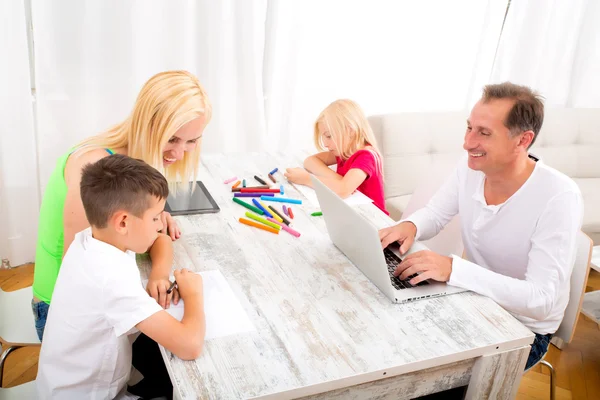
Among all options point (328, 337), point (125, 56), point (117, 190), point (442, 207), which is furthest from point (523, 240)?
point (125, 56)

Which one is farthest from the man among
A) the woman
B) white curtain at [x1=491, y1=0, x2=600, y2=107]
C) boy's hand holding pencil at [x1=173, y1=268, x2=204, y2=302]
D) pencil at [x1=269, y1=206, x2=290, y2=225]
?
white curtain at [x1=491, y1=0, x2=600, y2=107]

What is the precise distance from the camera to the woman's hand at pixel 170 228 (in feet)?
5.58

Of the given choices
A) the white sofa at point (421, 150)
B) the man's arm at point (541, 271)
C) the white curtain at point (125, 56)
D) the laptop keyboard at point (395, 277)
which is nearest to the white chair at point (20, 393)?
the laptop keyboard at point (395, 277)

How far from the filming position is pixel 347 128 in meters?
2.36

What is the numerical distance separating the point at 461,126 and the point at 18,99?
2.25 meters

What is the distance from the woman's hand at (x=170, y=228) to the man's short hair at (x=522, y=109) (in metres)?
1.04

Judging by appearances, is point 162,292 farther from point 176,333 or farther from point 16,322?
point 16,322

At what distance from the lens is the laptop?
146cm

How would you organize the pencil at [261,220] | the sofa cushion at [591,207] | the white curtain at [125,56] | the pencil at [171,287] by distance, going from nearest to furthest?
1. the pencil at [171,287]
2. the pencil at [261,220]
3. the white curtain at [125,56]
4. the sofa cushion at [591,207]

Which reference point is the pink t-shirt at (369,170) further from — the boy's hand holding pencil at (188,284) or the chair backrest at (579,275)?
the boy's hand holding pencil at (188,284)

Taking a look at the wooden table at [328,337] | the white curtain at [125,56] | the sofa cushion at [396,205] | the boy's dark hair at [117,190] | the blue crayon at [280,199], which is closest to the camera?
the wooden table at [328,337]

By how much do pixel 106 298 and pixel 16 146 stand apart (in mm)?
1713

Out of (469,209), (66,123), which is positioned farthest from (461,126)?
(66,123)

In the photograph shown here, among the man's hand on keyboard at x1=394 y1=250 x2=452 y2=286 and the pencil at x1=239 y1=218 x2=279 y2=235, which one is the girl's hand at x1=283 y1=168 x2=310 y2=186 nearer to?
the pencil at x1=239 y1=218 x2=279 y2=235
